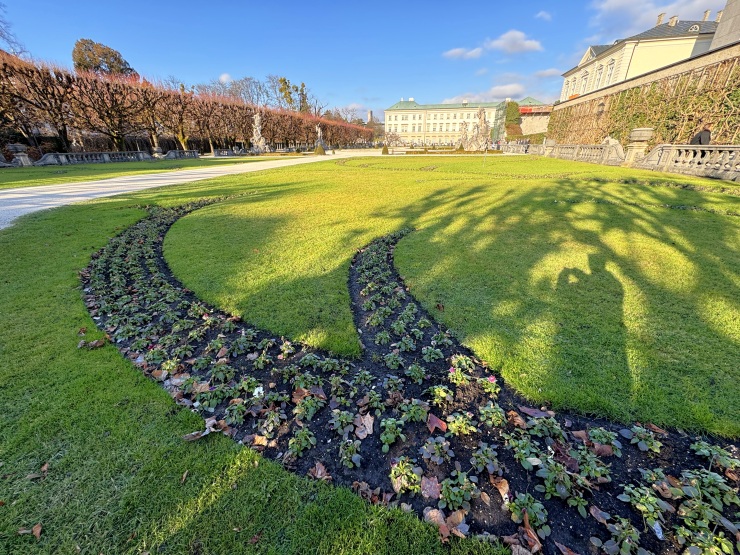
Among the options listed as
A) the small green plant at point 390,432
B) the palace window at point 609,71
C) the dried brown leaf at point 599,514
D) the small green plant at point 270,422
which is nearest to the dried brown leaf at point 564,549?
the dried brown leaf at point 599,514

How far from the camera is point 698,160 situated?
1299cm

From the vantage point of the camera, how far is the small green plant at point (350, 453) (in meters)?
1.96

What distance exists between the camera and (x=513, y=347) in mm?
3025

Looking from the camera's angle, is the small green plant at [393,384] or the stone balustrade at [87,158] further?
the stone balustrade at [87,158]

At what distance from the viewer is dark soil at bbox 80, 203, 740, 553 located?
1.73m

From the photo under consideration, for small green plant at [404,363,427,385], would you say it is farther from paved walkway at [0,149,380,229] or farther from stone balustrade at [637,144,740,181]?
stone balustrade at [637,144,740,181]

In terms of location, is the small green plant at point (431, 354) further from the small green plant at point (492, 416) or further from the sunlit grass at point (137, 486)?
the sunlit grass at point (137, 486)

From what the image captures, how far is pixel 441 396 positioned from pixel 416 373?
0.29 meters

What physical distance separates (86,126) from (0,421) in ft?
112

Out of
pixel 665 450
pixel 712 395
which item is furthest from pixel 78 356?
pixel 712 395

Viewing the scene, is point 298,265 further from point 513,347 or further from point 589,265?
point 589,265

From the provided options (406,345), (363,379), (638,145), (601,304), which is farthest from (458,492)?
(638,145)

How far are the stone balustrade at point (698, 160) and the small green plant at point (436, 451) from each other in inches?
644

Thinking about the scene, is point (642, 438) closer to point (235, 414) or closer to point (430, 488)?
point (430, 488)
